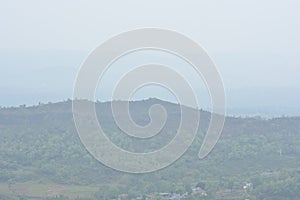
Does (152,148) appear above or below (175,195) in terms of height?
above

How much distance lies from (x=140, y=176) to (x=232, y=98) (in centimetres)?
3899

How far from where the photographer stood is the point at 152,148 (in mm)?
17672

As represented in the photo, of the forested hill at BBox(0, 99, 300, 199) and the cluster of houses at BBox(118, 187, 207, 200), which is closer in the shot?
the cluster of houses at BBox(118, 187, 207, 200)

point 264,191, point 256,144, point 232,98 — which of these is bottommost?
point 264,191

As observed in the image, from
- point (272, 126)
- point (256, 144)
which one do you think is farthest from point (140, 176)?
point (272, 126)

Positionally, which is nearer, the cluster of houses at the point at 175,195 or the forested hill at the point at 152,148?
the cluster of houses at the point at 175,195

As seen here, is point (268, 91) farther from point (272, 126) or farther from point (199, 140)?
point (199, 140)

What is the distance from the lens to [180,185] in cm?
1579

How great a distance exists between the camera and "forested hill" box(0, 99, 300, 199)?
15.9 m

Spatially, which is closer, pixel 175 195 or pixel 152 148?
pixel 175 195

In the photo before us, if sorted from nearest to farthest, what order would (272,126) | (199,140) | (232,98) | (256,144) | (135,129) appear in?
(135,129) < (199,140) < (256,144) < (272,126) < (232,98)

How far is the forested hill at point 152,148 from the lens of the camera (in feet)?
52.2

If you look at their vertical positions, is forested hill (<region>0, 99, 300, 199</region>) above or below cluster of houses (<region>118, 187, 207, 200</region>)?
above

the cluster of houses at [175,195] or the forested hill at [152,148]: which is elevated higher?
the forested hill at [152,148]
